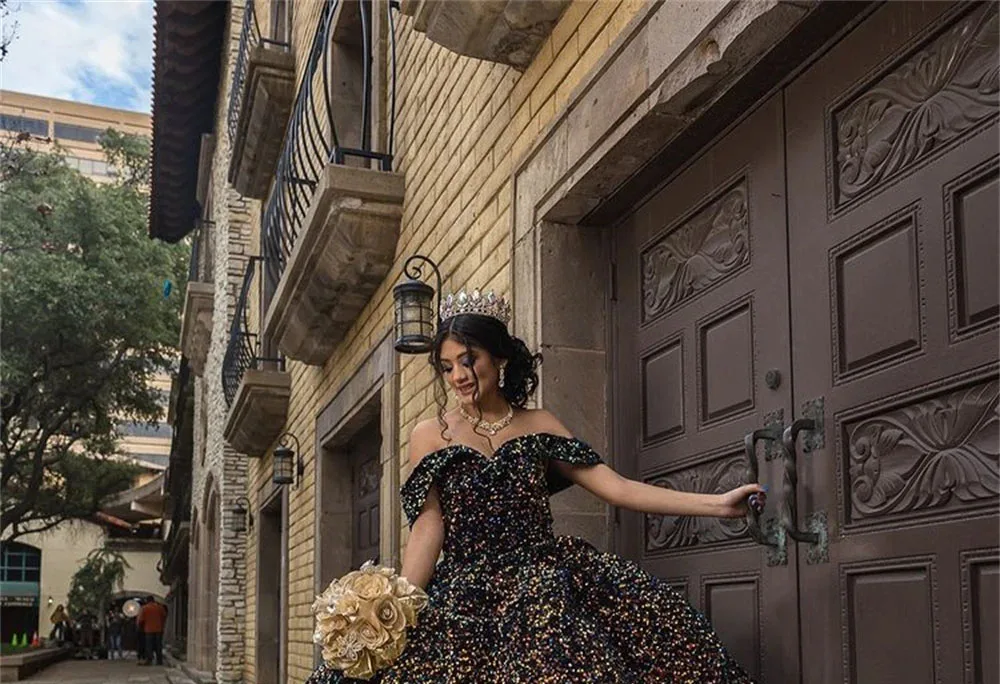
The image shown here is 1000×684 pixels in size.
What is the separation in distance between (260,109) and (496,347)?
7.70 meters

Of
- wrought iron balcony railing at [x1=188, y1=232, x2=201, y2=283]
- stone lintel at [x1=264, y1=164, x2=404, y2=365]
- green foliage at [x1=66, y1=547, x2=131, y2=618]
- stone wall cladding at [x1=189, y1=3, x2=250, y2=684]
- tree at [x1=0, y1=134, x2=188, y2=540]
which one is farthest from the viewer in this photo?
green foliage at [x1=66, y1=547, x2=131, y2=618]

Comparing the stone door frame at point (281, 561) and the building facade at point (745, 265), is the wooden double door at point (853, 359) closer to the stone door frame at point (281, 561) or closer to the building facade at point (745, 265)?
the building facade at point (745, 265)

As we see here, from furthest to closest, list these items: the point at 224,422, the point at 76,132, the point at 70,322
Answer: the point at 76,132 < the point at 70,322 < the point at 224,422

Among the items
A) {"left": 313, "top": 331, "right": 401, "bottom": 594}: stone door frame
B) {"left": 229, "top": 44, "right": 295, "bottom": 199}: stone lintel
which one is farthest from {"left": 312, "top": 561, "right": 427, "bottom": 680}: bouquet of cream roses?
{"left": 229, "top": 44, "right": 295, "bottom": 199}: stone lintel

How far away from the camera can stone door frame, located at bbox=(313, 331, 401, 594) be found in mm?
6277

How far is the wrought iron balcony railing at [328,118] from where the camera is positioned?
22.0 ft

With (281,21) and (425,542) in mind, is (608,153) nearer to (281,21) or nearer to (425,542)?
(425,542)

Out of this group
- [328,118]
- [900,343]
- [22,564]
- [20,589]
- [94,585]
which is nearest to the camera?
[900,343]

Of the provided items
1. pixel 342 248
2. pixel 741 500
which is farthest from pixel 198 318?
pixel 741 500

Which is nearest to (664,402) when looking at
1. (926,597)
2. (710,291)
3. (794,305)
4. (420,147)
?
(710,291)

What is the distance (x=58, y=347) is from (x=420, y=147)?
20.4 m

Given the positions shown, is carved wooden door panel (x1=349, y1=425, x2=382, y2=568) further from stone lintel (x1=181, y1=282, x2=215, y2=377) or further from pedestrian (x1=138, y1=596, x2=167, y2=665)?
pedestrian (x1=138, y1=596, x2=167, y2=665)

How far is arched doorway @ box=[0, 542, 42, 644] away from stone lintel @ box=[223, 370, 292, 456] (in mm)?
38194

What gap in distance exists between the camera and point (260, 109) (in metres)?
10.6
